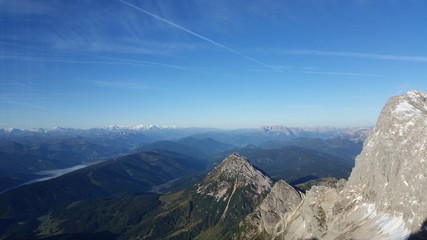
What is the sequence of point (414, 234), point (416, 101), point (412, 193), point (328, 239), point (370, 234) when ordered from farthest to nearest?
point (328, 239), point (416, 101), point (370, 234), point (412, 193), point (414, 234)

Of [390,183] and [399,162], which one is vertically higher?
[399,162]

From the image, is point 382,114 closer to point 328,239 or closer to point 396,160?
point 396,160

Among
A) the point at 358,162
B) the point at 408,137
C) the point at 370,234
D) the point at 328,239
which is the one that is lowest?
the point at 328,239

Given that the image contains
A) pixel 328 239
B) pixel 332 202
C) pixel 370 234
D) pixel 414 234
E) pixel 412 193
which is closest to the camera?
pixel 414 234

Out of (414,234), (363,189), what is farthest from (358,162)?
(414,234)

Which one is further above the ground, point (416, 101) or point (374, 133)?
point (416, 101)

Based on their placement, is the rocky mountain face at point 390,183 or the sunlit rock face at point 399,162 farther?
the rocky mountain face at point 390,183

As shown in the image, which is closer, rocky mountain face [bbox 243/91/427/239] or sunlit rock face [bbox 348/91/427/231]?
sunlit rock face [bbox 348/91/427/231]

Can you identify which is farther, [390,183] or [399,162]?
[390,183]
